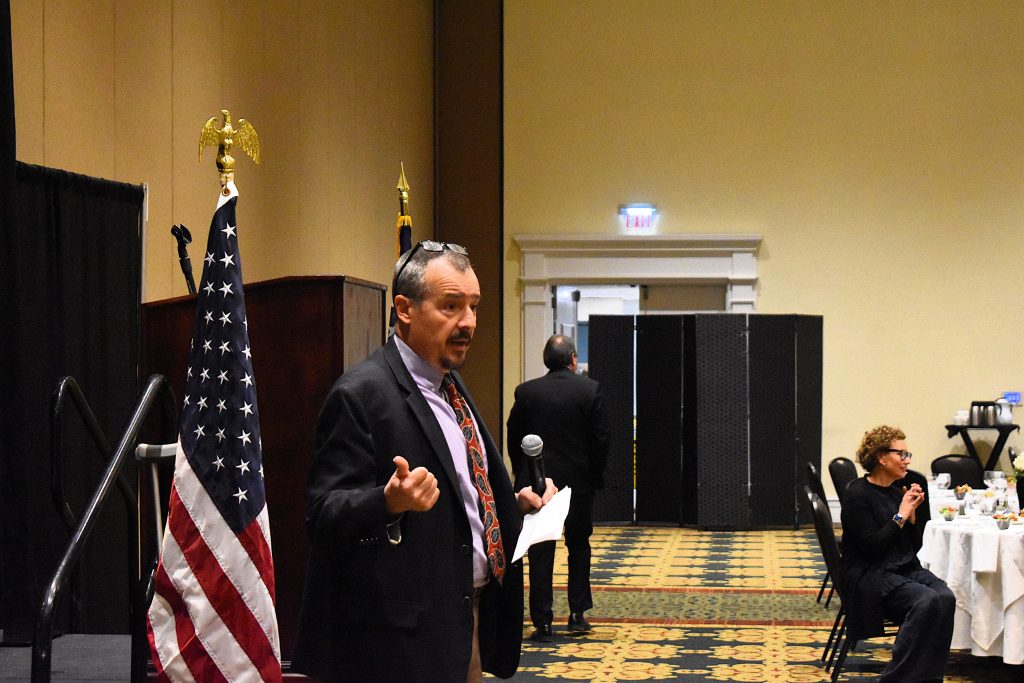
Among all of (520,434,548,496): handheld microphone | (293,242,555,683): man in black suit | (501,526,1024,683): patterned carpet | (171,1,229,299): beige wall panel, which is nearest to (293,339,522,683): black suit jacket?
(293,242,555,683): man in black suit

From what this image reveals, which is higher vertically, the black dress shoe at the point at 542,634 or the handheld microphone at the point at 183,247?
the handheld microphone at the point at 183,247

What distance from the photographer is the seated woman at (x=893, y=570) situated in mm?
5695

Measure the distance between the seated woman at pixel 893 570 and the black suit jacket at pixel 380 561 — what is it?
359 centimetres

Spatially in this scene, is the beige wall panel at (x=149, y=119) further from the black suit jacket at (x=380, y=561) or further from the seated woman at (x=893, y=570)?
the black suit jacket at (x=380, y=561)

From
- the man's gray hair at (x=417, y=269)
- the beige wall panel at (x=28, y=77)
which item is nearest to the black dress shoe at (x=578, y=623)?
the beige wall panel at (x=28, y=77)

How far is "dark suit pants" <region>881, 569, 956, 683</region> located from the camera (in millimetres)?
5664

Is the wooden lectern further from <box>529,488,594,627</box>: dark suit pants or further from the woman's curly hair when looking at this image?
the woman's curly hair

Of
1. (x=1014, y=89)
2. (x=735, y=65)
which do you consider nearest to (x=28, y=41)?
(x=735, y=65)

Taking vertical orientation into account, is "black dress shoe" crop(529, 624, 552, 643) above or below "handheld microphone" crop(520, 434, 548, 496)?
below

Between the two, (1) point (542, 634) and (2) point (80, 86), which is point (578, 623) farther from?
(2) point (80, 86)

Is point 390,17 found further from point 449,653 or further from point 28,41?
point 449,653

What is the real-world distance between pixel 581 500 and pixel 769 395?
213 inches

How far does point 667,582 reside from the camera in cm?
927

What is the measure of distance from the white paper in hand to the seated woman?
3213 mm
